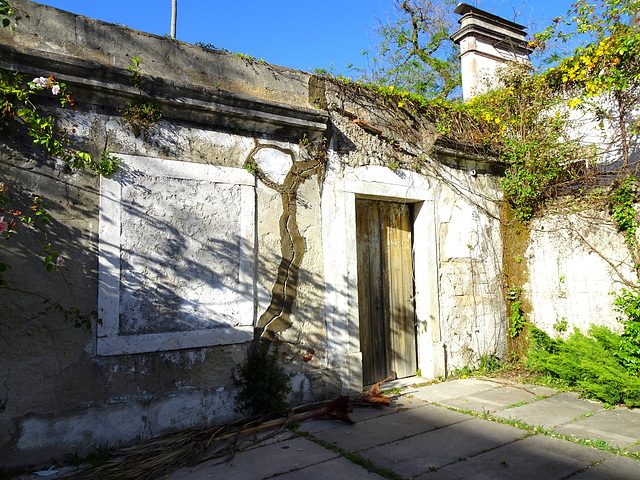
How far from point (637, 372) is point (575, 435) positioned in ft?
4.47

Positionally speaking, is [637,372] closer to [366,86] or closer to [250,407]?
[250,407]

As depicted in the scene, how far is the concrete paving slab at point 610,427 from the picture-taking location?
3235 mm

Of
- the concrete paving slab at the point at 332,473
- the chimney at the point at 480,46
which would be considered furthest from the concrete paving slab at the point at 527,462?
the chimney at the point at 480,46

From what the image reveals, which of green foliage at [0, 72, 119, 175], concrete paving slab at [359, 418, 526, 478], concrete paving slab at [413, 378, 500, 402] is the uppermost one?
green foliage at [0, 72, 119, 175]

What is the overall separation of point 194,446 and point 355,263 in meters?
2.29

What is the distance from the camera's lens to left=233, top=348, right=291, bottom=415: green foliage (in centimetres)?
376

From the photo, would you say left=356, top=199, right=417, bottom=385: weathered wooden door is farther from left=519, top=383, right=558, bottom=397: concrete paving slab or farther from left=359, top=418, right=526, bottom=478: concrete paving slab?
left=359, top=418, right=526, bottom=478: concrete paving slab

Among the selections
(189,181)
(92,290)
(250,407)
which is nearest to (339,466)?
(250,407)

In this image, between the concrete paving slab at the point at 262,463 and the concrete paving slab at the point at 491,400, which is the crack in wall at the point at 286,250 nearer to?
the concrete paving slab at the point at 262,463

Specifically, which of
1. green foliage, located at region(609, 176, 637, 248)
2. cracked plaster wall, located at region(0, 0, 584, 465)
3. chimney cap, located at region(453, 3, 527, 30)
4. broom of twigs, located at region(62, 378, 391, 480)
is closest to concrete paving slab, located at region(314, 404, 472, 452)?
Result: broom of twigs, located at region(62, 378, 391, 480)

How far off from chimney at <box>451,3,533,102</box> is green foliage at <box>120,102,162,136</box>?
470cm

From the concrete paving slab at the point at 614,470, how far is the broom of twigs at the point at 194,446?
68.4 inches

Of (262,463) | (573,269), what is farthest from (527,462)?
(573,269)

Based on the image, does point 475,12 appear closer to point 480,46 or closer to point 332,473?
point 480,46
